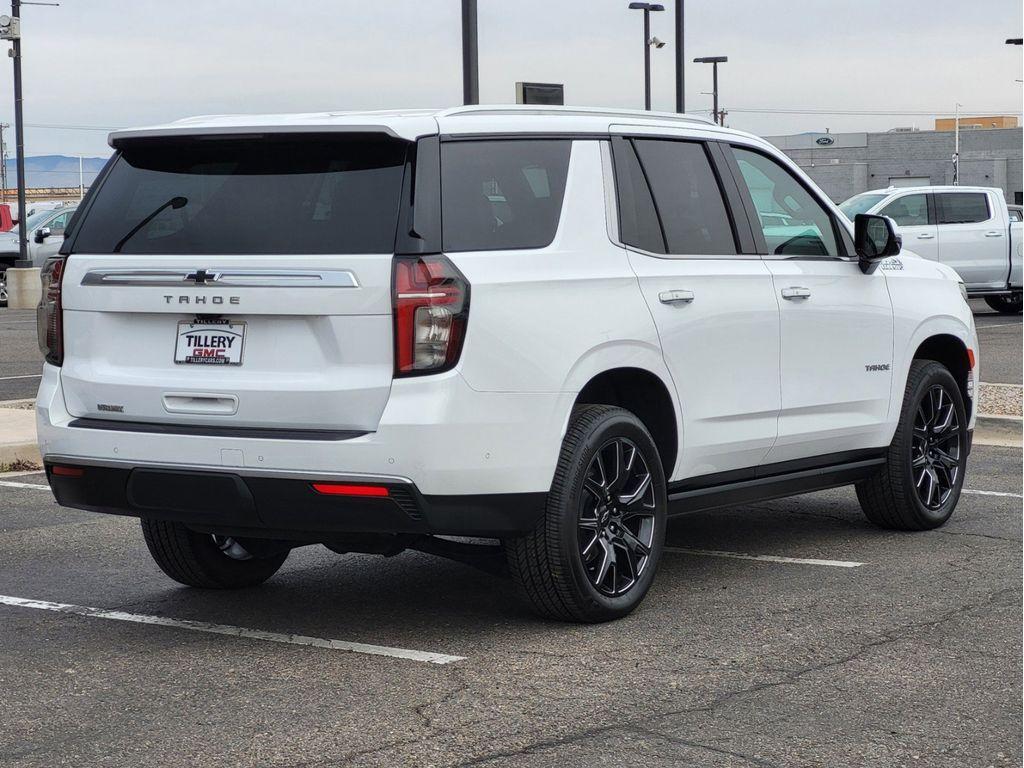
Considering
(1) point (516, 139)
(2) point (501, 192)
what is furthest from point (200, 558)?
(1) point (516, 139)

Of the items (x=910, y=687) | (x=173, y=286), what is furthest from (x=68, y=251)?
(x=910, y=687)

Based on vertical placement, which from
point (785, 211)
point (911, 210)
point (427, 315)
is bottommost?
point (427, 315)

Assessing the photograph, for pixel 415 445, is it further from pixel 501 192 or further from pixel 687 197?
pixel 687 197

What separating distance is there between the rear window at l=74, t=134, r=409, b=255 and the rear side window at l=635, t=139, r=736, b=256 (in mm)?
1335

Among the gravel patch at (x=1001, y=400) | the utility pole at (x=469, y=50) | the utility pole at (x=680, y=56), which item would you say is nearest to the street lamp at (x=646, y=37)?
the utility pole at (x=680, y=56)

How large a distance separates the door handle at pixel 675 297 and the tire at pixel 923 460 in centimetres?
186

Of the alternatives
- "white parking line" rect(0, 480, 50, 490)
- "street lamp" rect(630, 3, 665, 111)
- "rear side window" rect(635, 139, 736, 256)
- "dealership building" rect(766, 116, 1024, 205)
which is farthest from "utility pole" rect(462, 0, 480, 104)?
"dealership building" rect(766, 116, 1024, 205)

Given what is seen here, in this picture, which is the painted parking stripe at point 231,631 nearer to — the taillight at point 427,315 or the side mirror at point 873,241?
the taillight at point 427,315

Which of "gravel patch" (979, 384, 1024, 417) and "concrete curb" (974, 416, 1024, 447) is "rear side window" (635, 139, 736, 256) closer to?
"concrete curb" (974, 416, 1024, 447)

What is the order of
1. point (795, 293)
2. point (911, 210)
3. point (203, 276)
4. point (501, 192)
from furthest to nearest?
point (911, 210)
point (795, 293)
point (501, 192)
point (203, 276)

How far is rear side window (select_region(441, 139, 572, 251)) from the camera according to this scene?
18.5ft

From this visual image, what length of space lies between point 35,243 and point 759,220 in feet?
85.8

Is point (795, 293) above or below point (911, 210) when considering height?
below

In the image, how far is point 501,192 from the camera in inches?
231
